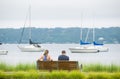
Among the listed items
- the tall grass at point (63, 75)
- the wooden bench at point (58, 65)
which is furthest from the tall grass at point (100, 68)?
the tall grass at point (63, 75)

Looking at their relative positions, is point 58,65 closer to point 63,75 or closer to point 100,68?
point 63,75

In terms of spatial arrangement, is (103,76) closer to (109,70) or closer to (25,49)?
(109,70)

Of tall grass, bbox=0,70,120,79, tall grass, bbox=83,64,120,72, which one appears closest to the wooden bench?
tall grass, bbox=0,70,120,79

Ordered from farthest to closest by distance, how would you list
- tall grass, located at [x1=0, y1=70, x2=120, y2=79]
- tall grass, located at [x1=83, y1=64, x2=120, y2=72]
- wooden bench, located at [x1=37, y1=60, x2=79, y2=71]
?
tall grass, located at [x1=83, y1=64, x2=120, y2=72], wooden bench, located at [x1=37, y1=60, x2=79, y2=71], tall grass, located at [x1=0, y1=70, x2=120, y2=79]

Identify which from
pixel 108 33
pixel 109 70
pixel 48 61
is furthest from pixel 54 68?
pixel 108 33

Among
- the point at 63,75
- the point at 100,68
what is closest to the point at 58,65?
the point at 63,75

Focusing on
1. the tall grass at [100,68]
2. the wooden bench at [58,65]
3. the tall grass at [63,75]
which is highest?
the wooden bench at [58,65]

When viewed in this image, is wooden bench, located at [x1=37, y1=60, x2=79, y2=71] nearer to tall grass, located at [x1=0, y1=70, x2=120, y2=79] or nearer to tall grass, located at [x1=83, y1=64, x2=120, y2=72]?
tall grass, located at [x1=0, y1=70, x2=120, y2=79]

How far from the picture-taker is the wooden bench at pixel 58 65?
21.9 meters

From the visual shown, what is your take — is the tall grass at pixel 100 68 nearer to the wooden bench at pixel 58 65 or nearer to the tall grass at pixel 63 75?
the wooden bench at pixel 58 65

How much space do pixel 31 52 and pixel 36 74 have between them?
89.3 m

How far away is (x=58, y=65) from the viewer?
22.0 metres

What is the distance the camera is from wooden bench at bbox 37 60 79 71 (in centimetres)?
2186

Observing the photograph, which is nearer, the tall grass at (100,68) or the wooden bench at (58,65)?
the wooden bench at (58,65)
